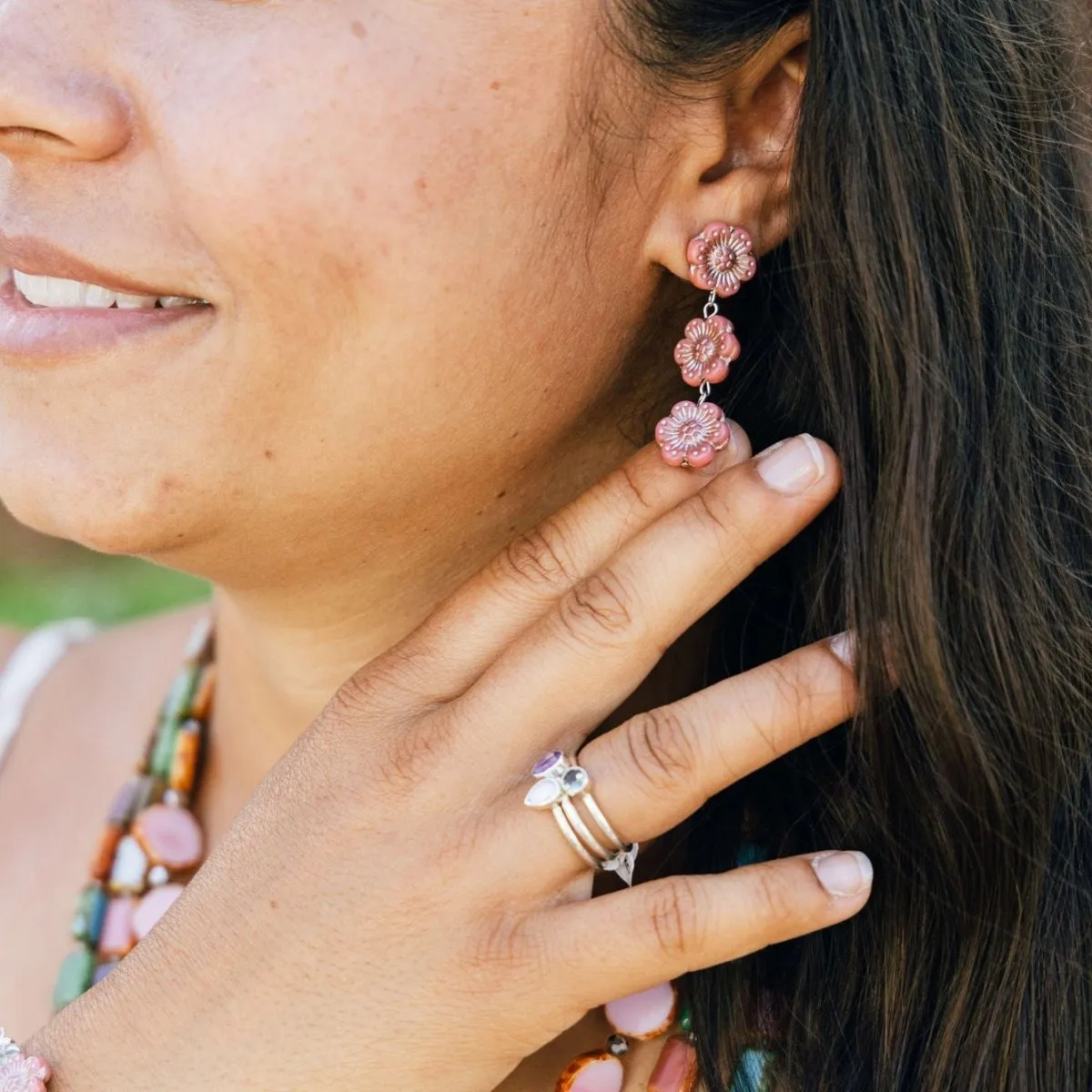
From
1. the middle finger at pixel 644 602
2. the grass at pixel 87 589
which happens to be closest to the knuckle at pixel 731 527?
the middle finger at pixel 644 602

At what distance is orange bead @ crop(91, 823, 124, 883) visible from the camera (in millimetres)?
2039

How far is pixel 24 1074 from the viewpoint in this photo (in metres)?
1.47

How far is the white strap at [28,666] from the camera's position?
97.6 inches

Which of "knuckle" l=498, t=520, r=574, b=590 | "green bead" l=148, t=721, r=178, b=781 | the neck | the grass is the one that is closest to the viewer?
"knuckle" l=498, t=520, r=574, b=590

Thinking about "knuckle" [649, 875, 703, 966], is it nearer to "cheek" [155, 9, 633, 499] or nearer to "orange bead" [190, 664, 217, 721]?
"cheek" [155, 9, 633, 499]

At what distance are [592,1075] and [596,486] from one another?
0.66 metres

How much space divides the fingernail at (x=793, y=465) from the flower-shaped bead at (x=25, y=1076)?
969mm

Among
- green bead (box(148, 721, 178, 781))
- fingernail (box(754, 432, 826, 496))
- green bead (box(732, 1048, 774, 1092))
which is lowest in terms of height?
green bead (box(732, 1048, 774, 1092))

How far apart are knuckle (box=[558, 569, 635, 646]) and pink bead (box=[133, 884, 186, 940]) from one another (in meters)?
0.85

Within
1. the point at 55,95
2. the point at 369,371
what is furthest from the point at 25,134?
the point at 369,371

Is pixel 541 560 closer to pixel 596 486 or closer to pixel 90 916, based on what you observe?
pixel 596 486

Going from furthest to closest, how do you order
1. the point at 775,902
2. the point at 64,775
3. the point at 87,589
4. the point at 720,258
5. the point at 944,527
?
the point at 87,589
the point at 64,775
the point at 720,258
the point at 944,527
the point at 775,902

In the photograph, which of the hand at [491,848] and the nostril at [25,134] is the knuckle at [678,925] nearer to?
the hand at [491,848]

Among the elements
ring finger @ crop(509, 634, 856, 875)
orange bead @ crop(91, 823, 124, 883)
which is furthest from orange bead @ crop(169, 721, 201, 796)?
ring finger @ crop(509, 634, 856, 875)
